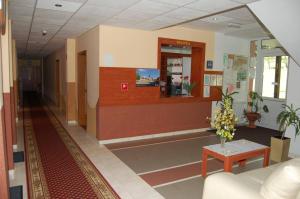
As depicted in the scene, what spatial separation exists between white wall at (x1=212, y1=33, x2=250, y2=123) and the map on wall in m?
0.14

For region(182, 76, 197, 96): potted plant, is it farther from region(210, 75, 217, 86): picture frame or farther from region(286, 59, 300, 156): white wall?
region(286, 59, 300, 156): white wall

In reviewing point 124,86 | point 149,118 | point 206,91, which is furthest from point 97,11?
point 206,91

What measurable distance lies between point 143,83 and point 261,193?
4156 millimetres

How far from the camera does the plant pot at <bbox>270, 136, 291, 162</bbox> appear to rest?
4523mm

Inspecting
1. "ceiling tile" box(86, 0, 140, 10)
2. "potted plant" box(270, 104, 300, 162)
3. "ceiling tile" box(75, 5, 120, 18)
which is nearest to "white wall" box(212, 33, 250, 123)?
"potted plant" box(270, 104, 300, 162)

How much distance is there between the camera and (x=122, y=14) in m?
4.34

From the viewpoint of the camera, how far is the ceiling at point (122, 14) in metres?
3.69

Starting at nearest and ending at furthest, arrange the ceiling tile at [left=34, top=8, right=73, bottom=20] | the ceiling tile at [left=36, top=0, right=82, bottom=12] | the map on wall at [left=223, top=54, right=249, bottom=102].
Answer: the ceiling tile at [left=36, top=0, right=82, bottom=12], the ceiling tile at [left=34, top=8, right=73, bottom=20], the map on wall at [left=223, top=54, right=249, bottom=102]

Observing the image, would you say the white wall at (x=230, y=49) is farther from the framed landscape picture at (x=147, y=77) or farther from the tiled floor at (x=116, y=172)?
the tiled floor at (x=116, y=172)

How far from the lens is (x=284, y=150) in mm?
4551

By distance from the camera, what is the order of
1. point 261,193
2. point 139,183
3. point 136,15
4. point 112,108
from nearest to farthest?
point 261,193
point 139,183
point 136,15
point 112,108

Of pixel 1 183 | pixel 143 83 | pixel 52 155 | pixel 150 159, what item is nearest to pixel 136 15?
pixel 143 83

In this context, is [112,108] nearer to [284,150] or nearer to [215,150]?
[215,150]

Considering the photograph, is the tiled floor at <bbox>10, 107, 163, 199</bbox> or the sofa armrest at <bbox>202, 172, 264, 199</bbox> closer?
the sofa armrest at <bbox>202, 172, 264, 199</bbox>
